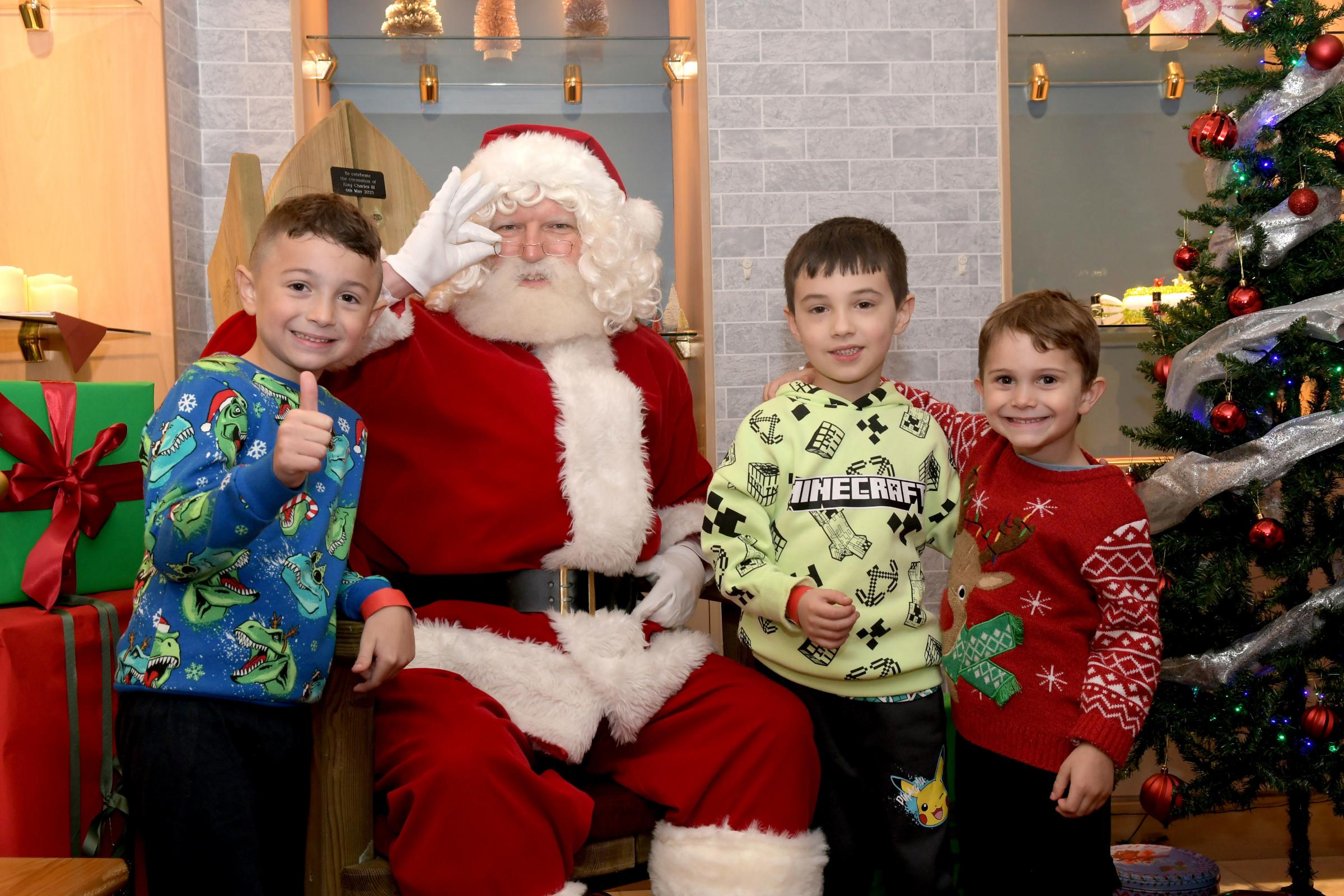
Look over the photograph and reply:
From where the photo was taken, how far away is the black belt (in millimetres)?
1976

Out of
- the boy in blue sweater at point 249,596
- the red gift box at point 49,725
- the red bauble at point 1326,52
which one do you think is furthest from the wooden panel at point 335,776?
the red bauble at point 1326,52

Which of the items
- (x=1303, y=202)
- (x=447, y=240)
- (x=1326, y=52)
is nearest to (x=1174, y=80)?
(x=1326, y=52)

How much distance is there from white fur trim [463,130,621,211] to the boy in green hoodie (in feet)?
1.93

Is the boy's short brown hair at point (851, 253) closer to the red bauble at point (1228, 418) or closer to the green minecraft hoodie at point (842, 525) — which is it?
the green minecraft hoodie at point (842, 525)

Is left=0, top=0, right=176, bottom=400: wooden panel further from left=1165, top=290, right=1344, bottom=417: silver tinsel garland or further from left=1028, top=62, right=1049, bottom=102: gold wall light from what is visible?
left=1028, top=62, right=1049, bottom=102: gold wall light

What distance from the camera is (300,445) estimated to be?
4.18ft

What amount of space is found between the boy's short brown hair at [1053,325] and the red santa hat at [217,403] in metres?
1.20

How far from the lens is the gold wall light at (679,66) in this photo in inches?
137

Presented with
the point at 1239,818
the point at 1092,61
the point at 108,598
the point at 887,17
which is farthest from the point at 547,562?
the point at 1092,61

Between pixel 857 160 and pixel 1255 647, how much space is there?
1907 mm

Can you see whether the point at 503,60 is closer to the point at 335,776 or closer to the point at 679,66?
the point at 679,66

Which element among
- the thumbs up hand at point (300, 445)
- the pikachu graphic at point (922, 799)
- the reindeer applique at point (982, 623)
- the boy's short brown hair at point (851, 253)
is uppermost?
the boy's short brown hair at point (851, 253)

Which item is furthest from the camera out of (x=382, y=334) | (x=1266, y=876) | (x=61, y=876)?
(x=1266, y=876)

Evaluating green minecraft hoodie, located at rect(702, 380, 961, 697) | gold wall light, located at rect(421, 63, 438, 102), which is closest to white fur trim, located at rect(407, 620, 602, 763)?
green minecraft hoodie, located at rect(702, 380, 961, 697)
